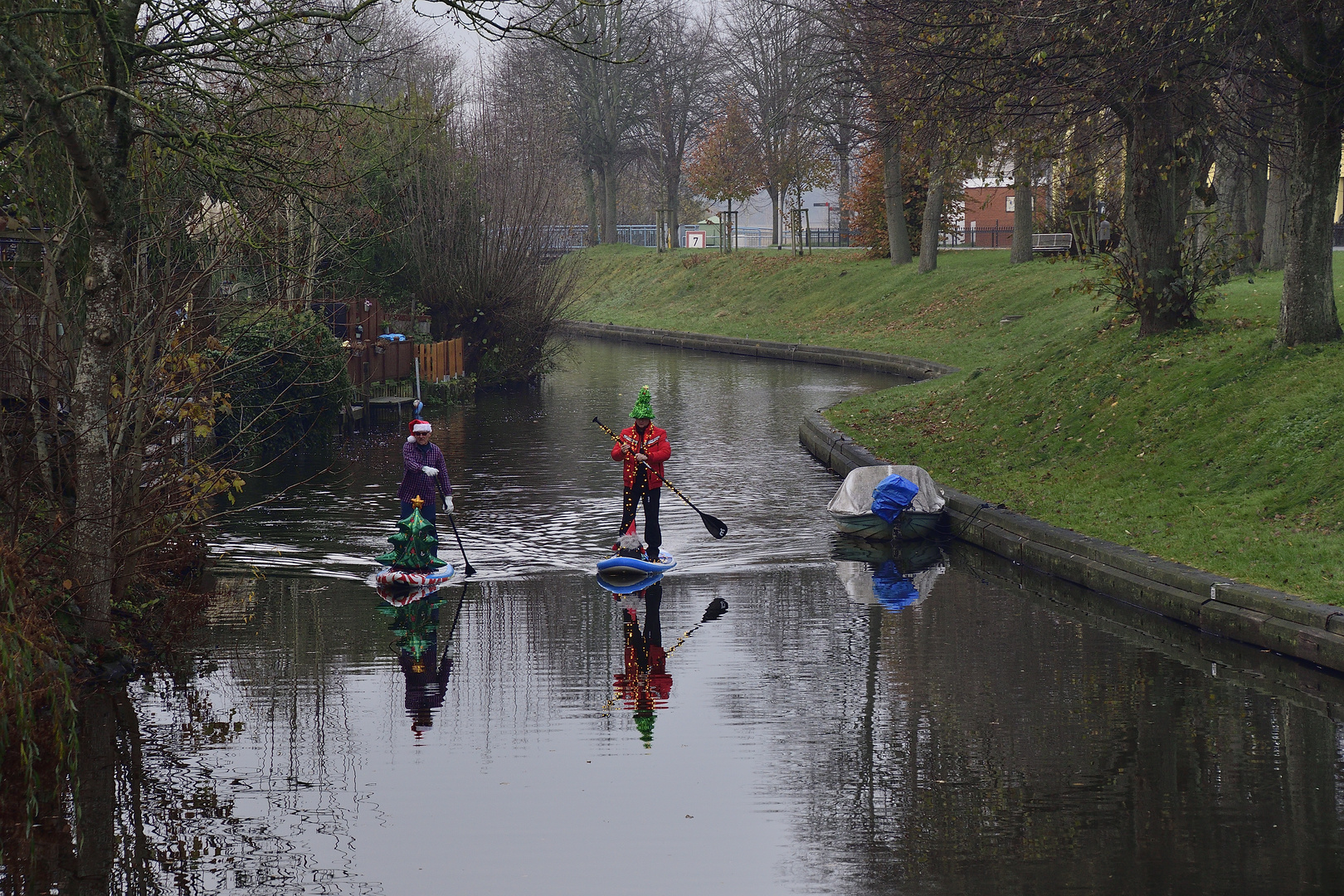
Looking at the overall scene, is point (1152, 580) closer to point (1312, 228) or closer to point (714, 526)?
point (714, 526)

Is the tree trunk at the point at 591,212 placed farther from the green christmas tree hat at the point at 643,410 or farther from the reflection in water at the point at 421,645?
the reflection in water at the point at 421,645

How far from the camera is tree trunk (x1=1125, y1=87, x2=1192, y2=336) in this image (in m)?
19.3

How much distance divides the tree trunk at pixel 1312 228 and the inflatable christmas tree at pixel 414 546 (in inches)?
413

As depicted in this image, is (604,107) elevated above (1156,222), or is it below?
above

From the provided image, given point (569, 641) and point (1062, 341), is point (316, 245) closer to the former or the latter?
point (1062, 341)

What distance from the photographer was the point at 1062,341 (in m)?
22.5

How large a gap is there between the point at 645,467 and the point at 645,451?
159mm

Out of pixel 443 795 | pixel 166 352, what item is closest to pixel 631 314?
pixel 166 352

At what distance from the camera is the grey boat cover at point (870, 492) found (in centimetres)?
1483

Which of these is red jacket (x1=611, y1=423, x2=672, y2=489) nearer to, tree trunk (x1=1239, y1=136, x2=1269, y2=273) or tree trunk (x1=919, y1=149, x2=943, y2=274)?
tree trunk (x1=1239, y1=136, x2=1269, y2=273)

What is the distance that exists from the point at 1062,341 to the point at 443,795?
17367 millimetres

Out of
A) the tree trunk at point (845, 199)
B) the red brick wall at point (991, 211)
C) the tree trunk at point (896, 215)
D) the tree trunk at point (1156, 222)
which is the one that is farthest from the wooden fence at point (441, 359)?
the red brick wall at point (991, 211)

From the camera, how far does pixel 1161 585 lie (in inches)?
442

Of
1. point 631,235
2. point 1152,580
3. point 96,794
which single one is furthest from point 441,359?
point 631,235
